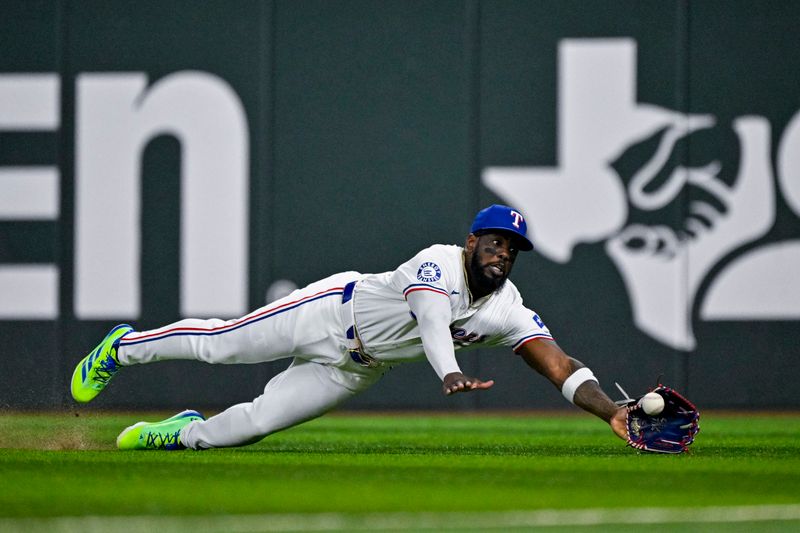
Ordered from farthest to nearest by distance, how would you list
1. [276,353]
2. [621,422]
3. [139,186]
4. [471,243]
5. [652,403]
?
[139,186] < [276,353] < [471,243] < [621,422] < [652,403]

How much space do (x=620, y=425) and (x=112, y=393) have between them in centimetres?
644

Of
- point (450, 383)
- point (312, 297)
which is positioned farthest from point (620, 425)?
point (312, 297)

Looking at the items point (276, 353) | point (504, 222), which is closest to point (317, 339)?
point (276, 353)

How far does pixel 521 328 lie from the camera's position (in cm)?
705

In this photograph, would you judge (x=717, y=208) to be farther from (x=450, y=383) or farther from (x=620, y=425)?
(x=450, y=383)

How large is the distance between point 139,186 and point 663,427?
6784 millimetres

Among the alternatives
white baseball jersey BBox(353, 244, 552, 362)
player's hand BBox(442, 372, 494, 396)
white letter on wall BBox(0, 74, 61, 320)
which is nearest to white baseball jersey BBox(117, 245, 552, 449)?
white baseball jersey BBox(353, 244, 552, 362)

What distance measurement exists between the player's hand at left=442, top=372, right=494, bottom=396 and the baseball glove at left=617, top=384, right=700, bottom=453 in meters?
1.08

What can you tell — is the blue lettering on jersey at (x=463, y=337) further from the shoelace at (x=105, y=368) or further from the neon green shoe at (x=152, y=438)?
the shoelace at (x=105, y=368)

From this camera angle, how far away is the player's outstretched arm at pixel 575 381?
6.78 metres

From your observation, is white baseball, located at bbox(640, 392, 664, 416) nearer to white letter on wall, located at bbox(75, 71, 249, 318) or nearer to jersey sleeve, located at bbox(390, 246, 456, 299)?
jersey sleeve, located at bbox(390, 246, 456, 299)

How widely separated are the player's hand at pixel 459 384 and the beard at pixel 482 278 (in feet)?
2.43

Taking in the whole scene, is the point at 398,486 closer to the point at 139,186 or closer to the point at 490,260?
the point at 490,260

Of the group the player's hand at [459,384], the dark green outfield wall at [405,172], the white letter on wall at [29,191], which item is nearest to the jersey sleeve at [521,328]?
the player's hand at [459,384]
